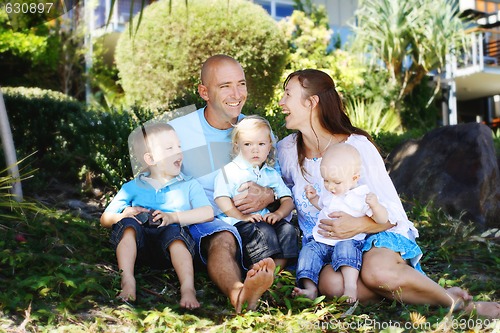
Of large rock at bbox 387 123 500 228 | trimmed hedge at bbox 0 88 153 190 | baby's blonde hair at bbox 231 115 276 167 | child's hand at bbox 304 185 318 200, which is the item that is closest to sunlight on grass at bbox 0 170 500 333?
child's hand at bbox 304 185 318 200

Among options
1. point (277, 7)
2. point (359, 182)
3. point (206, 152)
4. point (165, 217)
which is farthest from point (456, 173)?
point (277, 7)

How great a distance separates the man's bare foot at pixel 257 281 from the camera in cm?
313

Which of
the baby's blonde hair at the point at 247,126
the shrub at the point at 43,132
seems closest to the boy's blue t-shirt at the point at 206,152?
the baby's blonde hair at the point at 247,126

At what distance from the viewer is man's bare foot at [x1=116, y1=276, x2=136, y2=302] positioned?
134 inches

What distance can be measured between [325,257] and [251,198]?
0.54m

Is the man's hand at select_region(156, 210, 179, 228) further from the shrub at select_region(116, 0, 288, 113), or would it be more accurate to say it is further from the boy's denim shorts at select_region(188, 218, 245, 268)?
the shrub at select_region(116, 0, 288, 113)

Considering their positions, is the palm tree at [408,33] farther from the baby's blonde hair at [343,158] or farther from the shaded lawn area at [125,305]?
the baby's blonde hair at [343,158]

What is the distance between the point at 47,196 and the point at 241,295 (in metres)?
3.05

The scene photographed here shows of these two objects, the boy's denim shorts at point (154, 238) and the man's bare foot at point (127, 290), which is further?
the boy's denim shorts at point (154, 238)

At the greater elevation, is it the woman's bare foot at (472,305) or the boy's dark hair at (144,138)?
the boy's dark hair at (144,138)

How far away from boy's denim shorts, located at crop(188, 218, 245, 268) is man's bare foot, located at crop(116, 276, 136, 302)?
0.46 m

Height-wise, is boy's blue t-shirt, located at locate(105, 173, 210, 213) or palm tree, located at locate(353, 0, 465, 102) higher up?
palm tree, located at locate(353, 0, 465, 102)

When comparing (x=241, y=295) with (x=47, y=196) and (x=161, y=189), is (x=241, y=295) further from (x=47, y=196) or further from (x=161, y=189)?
(x=47, y=196)

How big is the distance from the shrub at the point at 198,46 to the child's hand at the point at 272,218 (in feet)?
19.3
